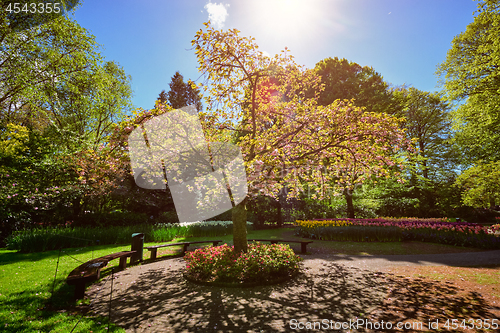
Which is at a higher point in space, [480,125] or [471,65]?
[471,65]

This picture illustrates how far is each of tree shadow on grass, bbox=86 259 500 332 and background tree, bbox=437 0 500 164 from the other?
13481mm

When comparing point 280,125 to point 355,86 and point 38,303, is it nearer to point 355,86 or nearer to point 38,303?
point 38,303

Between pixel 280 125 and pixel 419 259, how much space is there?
20.8ft

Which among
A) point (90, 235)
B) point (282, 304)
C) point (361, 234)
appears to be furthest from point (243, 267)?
point (90, 235)

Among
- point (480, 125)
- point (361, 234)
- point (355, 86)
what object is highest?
point (355, 86)

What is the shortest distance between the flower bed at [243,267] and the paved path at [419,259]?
2.36m

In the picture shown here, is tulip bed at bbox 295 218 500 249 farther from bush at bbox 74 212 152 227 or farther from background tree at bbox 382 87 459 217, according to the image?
background tree at bbox 382 87 459 217

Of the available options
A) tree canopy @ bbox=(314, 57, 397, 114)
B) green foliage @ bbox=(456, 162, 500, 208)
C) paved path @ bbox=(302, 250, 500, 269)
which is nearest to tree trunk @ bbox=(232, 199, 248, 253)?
paved path @ bbox=(302, 250, 500, 269)

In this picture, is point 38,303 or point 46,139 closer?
point 38,303

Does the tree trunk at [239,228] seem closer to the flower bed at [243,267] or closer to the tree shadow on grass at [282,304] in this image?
the flower bed at [243,267]

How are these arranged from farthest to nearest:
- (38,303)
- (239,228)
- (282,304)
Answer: (239,228), (282,304), (38,303)

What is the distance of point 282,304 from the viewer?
4.04 m

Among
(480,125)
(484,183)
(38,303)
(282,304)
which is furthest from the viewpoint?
(480,125)

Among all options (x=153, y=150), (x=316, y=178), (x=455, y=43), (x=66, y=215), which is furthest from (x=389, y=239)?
(x=66, y=215)
